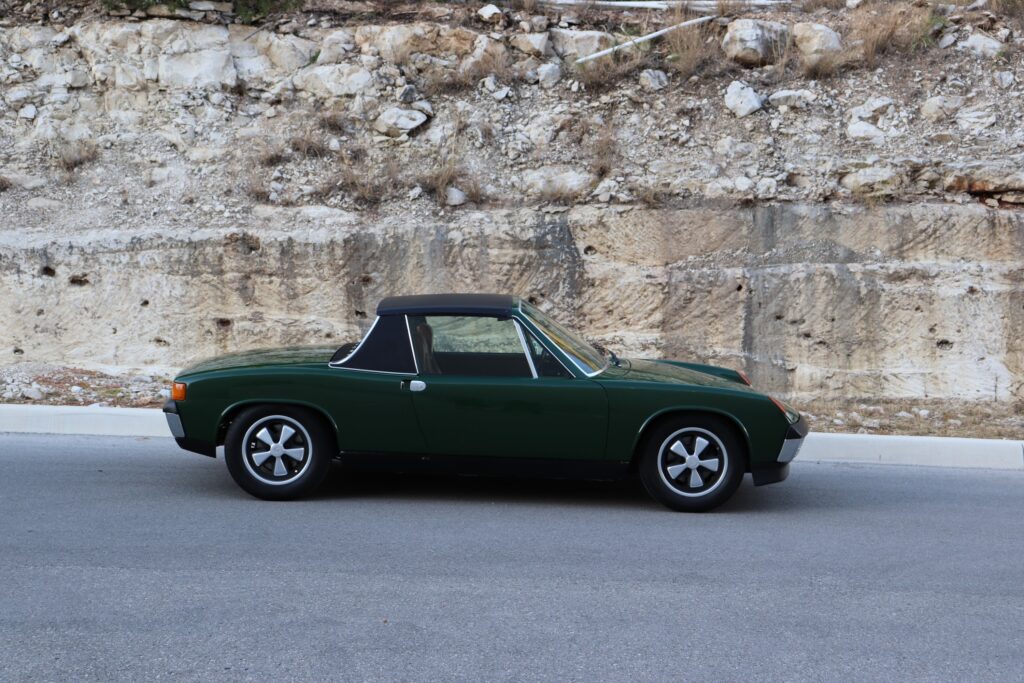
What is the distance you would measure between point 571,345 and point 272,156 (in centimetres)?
774

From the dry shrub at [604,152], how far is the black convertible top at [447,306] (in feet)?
20.0

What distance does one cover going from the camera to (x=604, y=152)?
12938mm

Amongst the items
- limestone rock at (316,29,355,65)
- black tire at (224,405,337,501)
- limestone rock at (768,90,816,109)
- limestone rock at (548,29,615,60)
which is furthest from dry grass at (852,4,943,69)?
black tire at (224,405,337,501)

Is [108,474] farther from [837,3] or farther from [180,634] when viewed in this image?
[837,3]

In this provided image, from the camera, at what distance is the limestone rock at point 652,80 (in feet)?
45.4

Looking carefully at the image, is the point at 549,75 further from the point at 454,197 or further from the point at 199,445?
the point at 199,445

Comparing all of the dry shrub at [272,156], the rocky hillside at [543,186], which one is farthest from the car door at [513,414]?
the dry shrub at [272,156]

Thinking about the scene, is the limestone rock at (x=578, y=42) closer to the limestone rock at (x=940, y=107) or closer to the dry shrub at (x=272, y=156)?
the dry shrub at (x=272, y=156)

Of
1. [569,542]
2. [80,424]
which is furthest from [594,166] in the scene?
[569,542]

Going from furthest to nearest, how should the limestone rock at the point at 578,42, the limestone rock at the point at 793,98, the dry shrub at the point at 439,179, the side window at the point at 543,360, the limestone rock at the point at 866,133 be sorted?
1. the limestone rock at the point at 578,42
2. the limestone rock at the point at 793,98
3. the limestone rock at the point at 866,133
4. the dry shrub at the point at 439,179
5. the side window at the point at 543,360

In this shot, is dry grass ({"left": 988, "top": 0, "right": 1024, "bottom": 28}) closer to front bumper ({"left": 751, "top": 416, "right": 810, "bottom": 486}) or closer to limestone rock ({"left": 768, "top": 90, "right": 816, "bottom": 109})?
limestone rock ({"left": 768, "top": 90, "right": 816, "bottom": 109})

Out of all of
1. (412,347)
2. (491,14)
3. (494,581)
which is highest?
(491,14)

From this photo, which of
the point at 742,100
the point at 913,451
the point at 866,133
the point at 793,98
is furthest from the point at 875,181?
the point at 913,451

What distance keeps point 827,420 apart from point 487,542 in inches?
206
